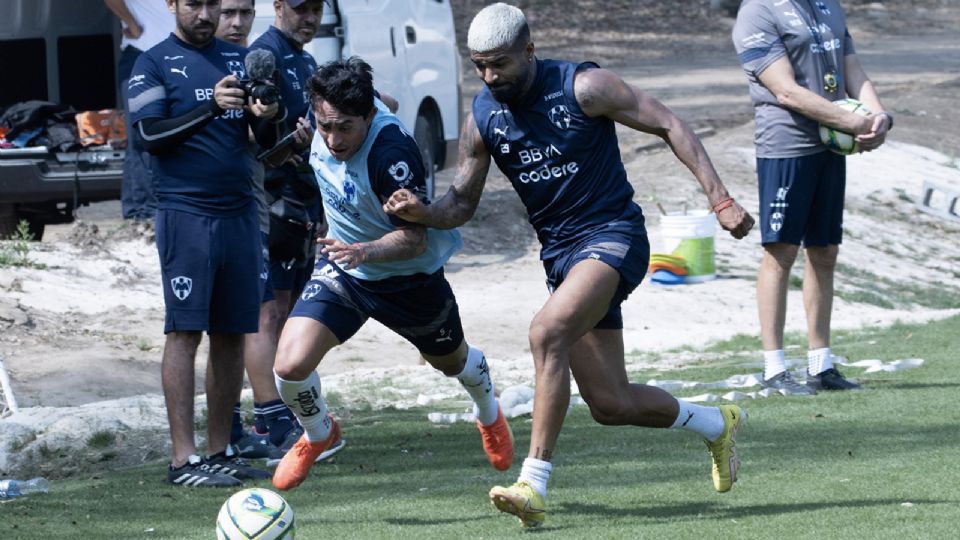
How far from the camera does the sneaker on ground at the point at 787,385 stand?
8742mm

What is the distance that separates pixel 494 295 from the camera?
13312 mm

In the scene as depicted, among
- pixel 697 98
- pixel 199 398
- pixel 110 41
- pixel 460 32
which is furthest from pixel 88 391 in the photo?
pixel 460 32

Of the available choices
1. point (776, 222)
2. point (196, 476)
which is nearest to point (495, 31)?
point (196, 476)

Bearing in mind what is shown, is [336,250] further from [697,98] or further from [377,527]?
[697,98]

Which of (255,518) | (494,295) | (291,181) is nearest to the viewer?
(255,518)

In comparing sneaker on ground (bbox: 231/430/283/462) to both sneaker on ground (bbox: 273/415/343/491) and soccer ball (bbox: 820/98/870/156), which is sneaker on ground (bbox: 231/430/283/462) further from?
soccer ball (bbox: 820/98/870/156)

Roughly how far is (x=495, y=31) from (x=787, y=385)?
349 cm

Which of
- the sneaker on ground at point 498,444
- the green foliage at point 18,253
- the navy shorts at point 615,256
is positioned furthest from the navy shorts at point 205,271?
the green foliage at point 18,253

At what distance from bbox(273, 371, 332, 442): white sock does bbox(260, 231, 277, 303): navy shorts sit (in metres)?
0.86

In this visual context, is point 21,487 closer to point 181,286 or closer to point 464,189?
point 181,286

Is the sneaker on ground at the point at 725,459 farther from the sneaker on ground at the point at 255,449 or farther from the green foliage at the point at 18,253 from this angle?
the green foliage at the point at 18,253

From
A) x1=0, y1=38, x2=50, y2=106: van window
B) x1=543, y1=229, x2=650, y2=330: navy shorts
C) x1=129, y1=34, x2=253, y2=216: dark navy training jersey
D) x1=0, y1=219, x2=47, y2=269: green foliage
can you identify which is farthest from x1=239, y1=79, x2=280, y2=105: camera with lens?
x1=0, y1=38, x2=50, y2=106: van window

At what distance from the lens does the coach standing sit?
7.02 meters

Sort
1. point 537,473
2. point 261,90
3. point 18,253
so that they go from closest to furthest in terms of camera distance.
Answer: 1. point 537,473
2. point 261,90
3. point 18,253
